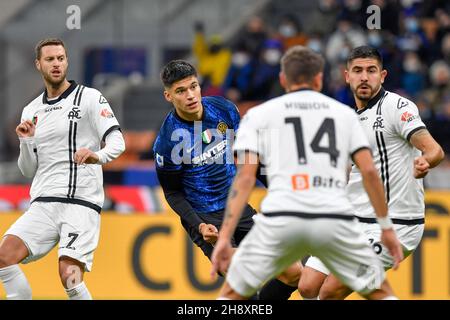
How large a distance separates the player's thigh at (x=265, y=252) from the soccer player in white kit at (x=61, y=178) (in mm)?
2382

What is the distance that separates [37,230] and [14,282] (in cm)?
50

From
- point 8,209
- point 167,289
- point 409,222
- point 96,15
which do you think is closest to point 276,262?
point 409,222

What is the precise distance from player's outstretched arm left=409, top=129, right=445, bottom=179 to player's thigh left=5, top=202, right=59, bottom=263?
129 inches

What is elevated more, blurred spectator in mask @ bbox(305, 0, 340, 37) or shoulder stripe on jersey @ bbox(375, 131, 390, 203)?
blurred spectator in mask @ bbox(305, 0, 340, 37)

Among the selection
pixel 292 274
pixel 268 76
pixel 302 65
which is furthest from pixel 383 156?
pixel 268 76

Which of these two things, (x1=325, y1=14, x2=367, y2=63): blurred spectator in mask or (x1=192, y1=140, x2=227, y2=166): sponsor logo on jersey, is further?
(x1=325, y1=14, x2=367, y2=63): blurred spectator in mask

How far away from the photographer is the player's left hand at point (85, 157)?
8.96 meters

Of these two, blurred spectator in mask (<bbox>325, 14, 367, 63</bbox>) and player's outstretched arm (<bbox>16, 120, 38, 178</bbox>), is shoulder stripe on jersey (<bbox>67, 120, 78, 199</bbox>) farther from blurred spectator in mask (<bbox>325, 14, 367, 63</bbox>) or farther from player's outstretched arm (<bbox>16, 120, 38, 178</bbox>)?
blurred spectator in mask (<bbox>325, 14, 367, 63</bbox>)

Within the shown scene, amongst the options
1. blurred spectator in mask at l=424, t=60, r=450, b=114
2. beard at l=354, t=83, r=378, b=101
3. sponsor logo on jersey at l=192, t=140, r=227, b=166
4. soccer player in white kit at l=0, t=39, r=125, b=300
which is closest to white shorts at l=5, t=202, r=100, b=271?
soccer player in white kit at l=0, t=39, r=125, b=300

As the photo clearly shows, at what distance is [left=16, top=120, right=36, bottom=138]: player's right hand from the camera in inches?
372

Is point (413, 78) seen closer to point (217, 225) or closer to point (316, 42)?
point (316, 42)

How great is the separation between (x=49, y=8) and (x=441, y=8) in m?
8.89

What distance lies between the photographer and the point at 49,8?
23.5 metres

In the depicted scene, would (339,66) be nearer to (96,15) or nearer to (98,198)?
(96,15)
